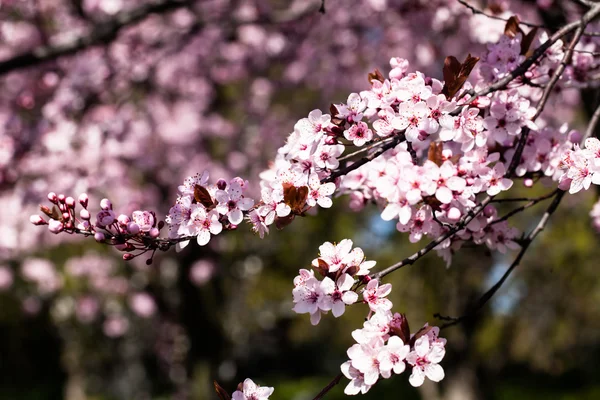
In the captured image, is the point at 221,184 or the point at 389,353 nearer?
the point at 389,353

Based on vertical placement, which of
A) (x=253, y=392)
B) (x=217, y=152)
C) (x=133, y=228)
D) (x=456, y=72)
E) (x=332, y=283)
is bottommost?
(x=217, y=152)

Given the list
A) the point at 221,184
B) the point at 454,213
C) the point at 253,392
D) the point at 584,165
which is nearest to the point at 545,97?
the point at 584,165

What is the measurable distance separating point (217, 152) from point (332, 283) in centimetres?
845

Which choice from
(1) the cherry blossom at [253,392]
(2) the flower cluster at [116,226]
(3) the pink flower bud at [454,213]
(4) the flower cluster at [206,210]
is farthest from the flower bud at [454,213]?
(2) the flower cluster at [116,226]

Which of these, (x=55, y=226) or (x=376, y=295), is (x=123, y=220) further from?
(x=376, y=295)

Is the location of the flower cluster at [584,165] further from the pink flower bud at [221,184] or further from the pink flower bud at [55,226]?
the pink flower bud at [55,226]

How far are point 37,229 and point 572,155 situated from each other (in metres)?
7.37

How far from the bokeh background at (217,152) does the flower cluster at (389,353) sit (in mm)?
1509

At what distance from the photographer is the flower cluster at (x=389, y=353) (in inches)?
70.2

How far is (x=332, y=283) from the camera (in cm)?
185

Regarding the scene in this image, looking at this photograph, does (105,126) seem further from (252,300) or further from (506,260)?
(252,300)

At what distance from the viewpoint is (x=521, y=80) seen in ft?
7.39

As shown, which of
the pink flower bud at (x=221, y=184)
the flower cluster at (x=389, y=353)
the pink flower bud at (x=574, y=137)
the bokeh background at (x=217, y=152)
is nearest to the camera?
the flower cluster at (x=389, y=353)

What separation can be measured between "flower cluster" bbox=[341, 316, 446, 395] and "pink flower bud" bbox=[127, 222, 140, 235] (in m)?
0.72
